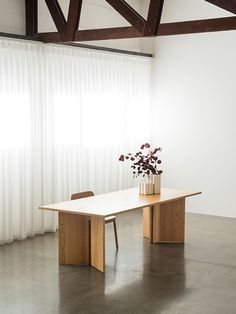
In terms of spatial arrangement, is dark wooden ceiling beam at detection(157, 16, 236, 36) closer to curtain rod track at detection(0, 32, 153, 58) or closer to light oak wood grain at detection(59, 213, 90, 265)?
curtain rod track at detection(0, 32, 153, 58)

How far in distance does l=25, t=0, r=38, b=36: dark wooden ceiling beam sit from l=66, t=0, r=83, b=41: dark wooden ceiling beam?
1.68 feet

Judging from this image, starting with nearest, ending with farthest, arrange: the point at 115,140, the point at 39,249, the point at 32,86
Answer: the point at 39,249 < the point at 32,86 < the point at 115,140

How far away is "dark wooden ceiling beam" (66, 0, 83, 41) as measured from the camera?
23.4 ft

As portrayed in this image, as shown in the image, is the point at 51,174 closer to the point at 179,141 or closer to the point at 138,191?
the point at 138,191

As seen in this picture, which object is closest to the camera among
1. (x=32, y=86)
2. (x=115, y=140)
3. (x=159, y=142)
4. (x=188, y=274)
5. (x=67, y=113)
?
(x=188, y=274)

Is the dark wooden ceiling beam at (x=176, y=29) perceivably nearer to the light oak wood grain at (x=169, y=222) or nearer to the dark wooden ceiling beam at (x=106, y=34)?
the dark wooden ceiling beam at (x=106, y=34)

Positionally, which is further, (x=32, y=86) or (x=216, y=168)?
(x=216, y=168)

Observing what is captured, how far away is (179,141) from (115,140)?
3.66 ft

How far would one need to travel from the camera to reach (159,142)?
980 cm

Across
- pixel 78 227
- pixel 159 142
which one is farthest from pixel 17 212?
pixel 159 142

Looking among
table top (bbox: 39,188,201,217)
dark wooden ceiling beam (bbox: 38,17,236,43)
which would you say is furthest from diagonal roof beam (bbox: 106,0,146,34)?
table top (bbox: 39,188,201,217)

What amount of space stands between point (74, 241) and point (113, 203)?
1.89 ft

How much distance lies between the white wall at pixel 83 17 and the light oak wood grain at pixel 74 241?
2.66 m

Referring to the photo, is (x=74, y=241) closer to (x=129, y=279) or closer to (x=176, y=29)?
(x=129, y=279)
